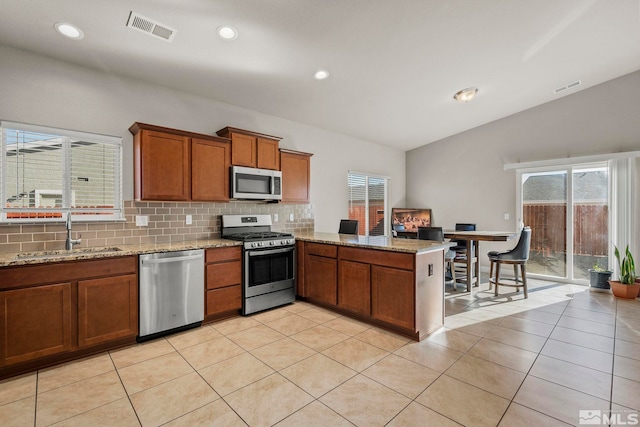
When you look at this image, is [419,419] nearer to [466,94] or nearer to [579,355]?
[579,355]

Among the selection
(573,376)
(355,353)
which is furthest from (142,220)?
(573,376)

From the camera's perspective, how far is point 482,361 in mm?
2465

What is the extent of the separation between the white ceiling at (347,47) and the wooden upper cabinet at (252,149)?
0.52m

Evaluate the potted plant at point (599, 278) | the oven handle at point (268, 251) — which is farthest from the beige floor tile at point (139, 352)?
the potted plant at point (599, 278)

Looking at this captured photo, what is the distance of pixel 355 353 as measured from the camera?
8.62 feet

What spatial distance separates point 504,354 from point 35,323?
12.6 ft

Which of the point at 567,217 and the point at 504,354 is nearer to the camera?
the point at 504,354

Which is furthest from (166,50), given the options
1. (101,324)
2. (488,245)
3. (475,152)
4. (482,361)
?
(488,245)

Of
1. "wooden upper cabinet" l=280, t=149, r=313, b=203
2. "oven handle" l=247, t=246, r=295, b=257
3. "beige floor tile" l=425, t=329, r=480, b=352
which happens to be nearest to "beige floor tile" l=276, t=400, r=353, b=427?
"beige floor tile" l=425, t=329, r=480, b=352

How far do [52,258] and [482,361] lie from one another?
357 centimetres

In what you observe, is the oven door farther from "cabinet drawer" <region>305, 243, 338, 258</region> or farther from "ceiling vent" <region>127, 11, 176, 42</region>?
"ceiling vent" <region>127, 11, 176, 42</region>

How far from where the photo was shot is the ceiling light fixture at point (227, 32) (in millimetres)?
2619

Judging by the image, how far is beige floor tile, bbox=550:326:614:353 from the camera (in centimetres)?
273

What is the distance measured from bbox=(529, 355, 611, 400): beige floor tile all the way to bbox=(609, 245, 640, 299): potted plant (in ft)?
9.51
